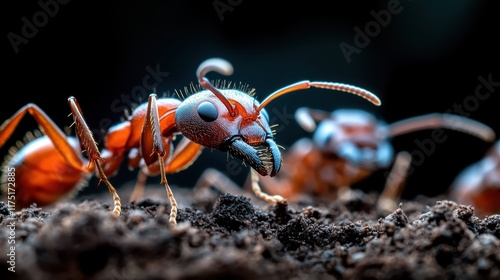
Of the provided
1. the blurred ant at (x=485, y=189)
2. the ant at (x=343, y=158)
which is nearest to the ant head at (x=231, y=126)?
the ant at (x=343, y=158)

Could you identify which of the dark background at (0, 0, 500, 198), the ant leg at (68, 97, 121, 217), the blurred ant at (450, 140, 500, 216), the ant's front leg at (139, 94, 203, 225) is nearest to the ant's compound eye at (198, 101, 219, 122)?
the ant's front leg at (139, 94, 203, 225)

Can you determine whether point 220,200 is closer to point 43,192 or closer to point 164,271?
point 164,271

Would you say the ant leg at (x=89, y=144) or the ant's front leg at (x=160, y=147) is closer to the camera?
the ant's front leg at (x=160, y=147)

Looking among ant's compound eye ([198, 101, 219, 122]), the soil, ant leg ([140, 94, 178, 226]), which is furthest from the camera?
ant's compound eye ([198, 101, 219, 122])

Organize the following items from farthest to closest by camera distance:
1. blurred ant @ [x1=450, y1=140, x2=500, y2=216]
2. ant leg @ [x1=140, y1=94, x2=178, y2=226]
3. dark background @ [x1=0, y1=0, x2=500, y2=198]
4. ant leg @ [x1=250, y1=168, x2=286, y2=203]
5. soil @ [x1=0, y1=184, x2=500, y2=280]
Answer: dark background @ [x1=0, y1=0, x2=500, y2=198], blurred ant @ [x1=450, y1=140, x2=500, y2=216], ant leg @ [x1=250, y1=168, x2=286, y2=203], ant leg @ [x1=140, y1=94, x2=178, y2=226], soil @ [x1=0, y1=184, x2=500, y2=280]

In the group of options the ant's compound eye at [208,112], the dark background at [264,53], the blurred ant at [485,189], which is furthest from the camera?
the dark background at [264,53]

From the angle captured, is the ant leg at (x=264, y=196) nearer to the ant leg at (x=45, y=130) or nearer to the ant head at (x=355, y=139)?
the ant leg at (x=45, y=130)

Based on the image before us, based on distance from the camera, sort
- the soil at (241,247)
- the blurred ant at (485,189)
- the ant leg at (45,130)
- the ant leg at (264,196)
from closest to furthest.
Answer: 1. the soil at (241,247)
2. the ant leg at (264,196)
3. the ant leg at (45,130)
4. the blurred ant at (485,189)

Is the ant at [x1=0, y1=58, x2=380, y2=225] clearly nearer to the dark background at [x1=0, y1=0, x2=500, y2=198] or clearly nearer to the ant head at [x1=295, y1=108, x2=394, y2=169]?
the dark background at [x1=0, y1=0, x2=500, y2=198]
